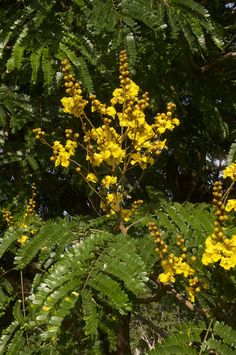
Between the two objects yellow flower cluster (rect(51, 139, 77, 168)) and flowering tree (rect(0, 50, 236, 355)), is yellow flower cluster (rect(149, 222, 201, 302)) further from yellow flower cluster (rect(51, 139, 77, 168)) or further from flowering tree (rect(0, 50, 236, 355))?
yellow flower cluster (rect(51, 139, 77, 168))

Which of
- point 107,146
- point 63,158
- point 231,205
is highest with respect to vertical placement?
point 231,205

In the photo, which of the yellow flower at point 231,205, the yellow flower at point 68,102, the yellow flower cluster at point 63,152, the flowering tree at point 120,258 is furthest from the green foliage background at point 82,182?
the yellow flower at point 68,102

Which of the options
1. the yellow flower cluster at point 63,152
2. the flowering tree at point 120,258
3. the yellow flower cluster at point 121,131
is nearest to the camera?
the flowering tree at point 120,258

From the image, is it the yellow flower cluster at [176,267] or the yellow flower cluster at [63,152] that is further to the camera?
the yellow flower cluster at [63,152]

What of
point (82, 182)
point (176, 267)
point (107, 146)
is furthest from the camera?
point (82, 182)

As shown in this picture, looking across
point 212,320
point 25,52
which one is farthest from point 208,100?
point 212,320

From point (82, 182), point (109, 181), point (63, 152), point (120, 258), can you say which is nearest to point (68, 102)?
point (63, 152)

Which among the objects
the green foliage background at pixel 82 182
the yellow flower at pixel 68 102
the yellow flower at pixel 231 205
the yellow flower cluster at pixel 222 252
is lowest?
the green foliage background at pixel 82 182

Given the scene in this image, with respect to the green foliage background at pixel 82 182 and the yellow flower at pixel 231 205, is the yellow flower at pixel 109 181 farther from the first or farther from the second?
the yellow flower at pixel 231 205

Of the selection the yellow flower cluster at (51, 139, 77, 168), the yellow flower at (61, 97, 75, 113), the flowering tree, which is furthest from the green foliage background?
the yellow flower at (61, 97, 75, 113)

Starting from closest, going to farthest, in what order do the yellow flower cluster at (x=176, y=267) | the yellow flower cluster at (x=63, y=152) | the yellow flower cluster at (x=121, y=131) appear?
the yellow flower cluster at (x=176, y=267) < the yellow flower cluster at (x=121, y=131) < the yellow flower cluster at (x=63, y=152)

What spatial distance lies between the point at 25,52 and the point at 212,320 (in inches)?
77.8

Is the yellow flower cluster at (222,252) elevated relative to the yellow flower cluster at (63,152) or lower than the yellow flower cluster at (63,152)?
elevated

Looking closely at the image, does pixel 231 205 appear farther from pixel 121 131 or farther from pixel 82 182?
pixel 82 182
